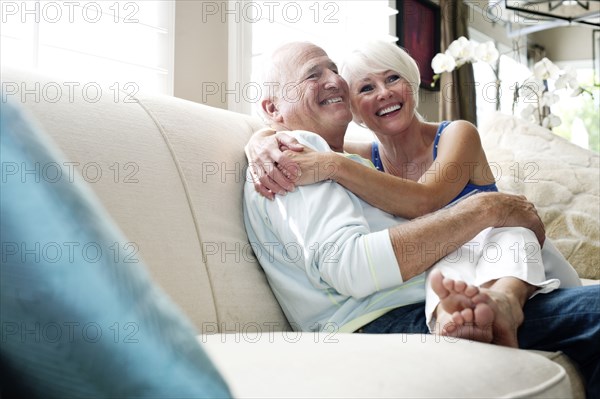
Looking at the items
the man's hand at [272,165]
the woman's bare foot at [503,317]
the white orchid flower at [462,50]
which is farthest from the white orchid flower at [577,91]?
the woman's bare foot at [503,317]

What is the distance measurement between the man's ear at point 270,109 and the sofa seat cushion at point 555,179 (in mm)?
909

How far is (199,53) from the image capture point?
3.28 metres

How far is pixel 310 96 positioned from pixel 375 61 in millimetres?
266

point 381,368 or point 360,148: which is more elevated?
point 360,148

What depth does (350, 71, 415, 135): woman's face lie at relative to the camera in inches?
73.4

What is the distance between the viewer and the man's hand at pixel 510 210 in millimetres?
1417

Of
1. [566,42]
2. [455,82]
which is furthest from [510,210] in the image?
[566,42]

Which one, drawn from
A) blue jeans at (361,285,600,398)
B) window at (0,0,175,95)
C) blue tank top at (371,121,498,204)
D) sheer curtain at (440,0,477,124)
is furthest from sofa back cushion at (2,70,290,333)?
sheer curtain at (440,0,477,124)

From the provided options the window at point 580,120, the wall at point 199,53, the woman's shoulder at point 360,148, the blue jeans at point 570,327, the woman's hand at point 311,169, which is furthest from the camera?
the window at point 580,120

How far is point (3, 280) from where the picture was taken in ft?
1.27

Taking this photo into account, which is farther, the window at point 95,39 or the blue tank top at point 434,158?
the window at point 95,39

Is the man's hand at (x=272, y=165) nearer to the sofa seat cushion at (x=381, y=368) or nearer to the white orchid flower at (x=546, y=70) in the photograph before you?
the sofa seat cushion at (x=381, y=368)

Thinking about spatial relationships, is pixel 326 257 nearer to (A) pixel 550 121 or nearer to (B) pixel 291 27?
(A) pixel 550 121

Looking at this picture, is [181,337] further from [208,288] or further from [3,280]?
[208,288]
